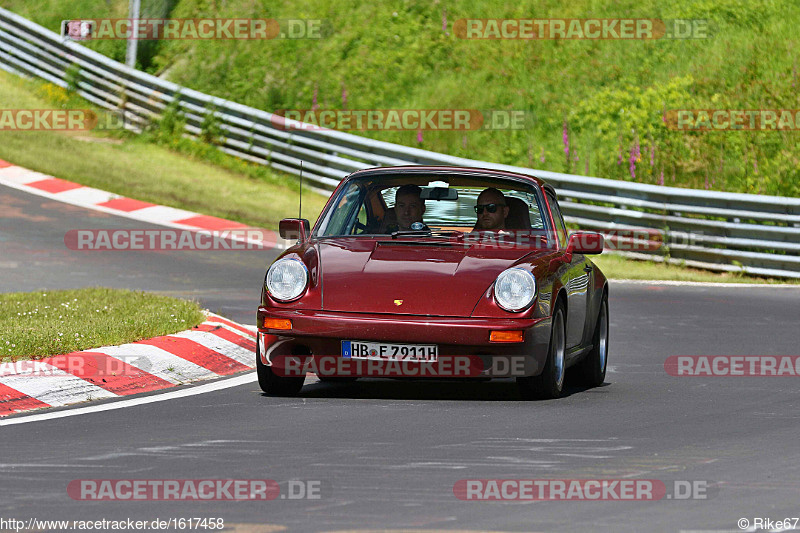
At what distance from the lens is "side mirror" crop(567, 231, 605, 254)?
10242 millimetres

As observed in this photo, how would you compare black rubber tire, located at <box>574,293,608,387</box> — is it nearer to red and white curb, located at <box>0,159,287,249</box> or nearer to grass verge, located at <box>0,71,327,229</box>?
red and white curb, located at <box>0,159,287,249</box>

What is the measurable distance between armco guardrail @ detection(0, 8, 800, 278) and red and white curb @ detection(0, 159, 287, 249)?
10.6 feet

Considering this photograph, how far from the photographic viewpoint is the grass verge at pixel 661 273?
19.5 meters

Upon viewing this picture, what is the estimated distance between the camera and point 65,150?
26.1m

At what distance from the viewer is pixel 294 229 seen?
1005cm

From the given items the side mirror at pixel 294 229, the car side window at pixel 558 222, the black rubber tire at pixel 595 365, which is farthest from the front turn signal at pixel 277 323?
the black rubber tire at pixel 595 365

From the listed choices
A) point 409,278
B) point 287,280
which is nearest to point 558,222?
point 409,278

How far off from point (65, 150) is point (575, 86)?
8.60 meters

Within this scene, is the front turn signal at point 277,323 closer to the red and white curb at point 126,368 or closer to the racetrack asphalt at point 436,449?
the racetrack asphalt at point 436,449

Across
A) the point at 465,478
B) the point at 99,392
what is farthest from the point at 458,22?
the point at 465,478

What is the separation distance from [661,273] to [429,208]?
989 cm

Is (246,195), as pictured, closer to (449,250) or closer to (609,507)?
(449,250)

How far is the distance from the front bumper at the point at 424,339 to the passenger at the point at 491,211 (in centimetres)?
118

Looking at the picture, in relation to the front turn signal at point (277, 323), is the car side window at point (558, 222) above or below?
above
